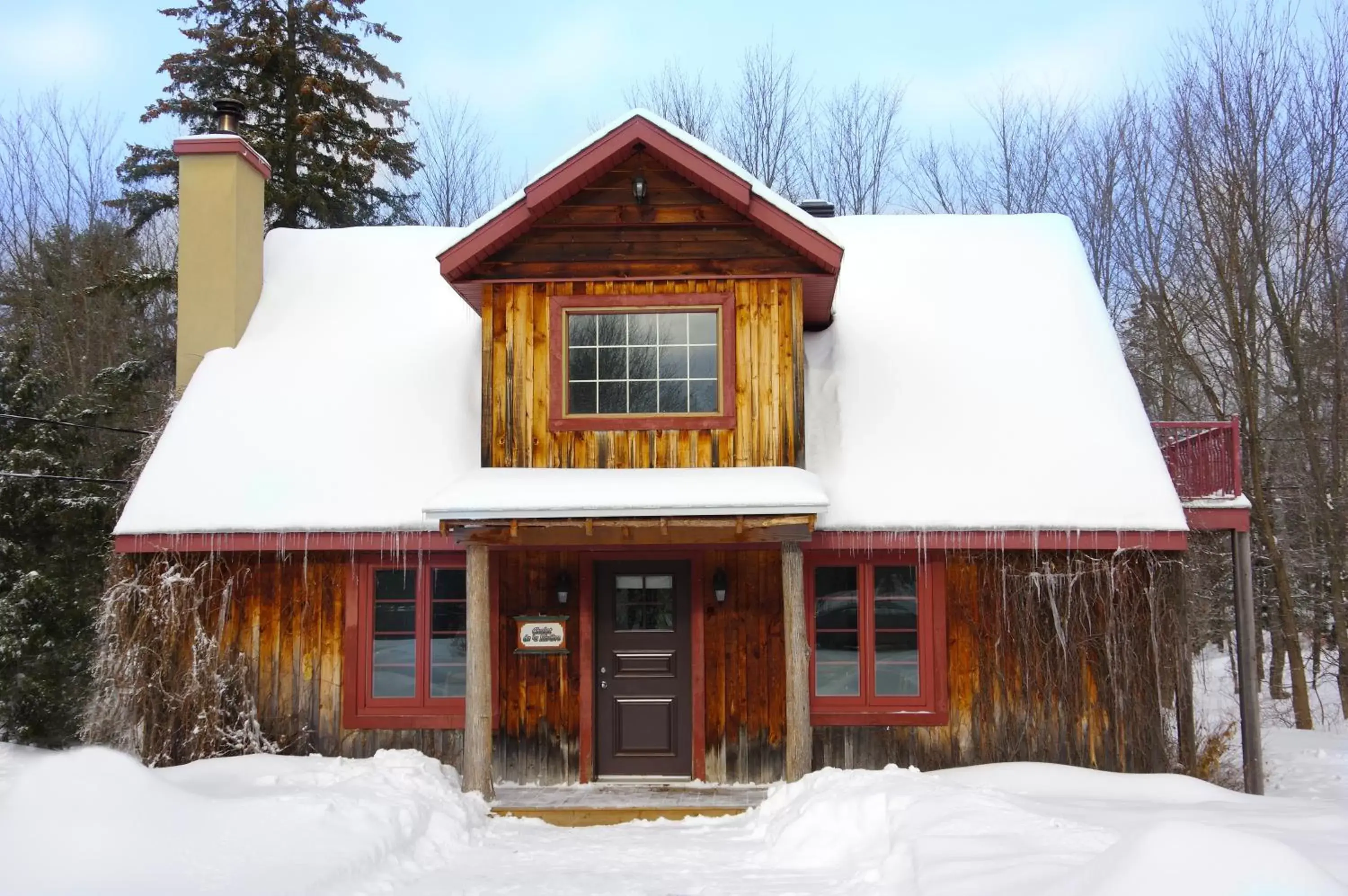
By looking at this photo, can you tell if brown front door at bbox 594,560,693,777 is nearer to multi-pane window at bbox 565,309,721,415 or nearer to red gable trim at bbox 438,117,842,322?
multi-pane window at bbox 565,309,721,415

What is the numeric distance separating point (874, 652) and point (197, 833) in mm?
5931

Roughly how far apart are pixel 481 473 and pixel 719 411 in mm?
2165

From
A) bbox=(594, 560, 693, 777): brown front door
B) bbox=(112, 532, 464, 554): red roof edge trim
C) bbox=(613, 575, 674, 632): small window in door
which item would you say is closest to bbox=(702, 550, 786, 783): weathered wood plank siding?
bbox=(594, 560, 693, 777): brown front door

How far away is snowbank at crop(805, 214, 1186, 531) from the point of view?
32.4ft

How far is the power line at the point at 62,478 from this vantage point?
13.5 meters

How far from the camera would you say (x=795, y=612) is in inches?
367

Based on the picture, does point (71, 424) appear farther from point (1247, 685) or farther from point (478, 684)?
point (1247, 685)

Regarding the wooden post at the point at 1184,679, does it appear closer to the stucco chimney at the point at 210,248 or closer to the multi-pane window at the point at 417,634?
the multi-pane window at the point at 417,634

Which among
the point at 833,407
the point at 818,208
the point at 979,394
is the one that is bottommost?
the point at 833,407

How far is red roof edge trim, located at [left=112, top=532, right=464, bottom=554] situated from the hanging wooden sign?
96 cm

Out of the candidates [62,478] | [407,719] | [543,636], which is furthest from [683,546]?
[62,478]

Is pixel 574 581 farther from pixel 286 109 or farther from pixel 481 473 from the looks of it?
pixel 286 109

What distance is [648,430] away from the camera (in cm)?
990

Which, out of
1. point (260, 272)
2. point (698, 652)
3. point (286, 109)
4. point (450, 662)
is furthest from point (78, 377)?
point (698, 652)
